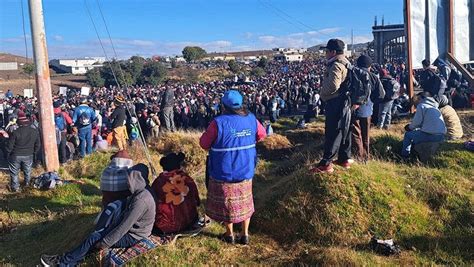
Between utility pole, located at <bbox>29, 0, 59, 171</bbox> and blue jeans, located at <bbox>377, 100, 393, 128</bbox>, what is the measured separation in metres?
7.01

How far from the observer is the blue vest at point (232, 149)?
4.57 metres

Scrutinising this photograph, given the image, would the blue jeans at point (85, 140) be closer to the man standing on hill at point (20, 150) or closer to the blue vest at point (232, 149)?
the man standing on hill at point (20, 150)

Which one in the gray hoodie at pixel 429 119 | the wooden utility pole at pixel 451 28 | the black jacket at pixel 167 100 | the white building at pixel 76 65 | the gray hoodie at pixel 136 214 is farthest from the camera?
the white building at pixel 76 65

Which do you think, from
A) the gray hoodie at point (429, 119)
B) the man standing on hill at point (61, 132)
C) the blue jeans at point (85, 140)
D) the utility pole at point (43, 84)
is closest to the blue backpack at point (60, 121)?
the man standing on hill at point (61, 132)

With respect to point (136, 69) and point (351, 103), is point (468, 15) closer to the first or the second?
point (351, 103)

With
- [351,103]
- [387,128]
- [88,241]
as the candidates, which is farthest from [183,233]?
[387,128]

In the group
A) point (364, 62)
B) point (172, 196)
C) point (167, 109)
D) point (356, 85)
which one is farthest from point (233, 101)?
point (167, 109)

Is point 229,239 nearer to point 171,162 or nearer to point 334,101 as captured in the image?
point 171,162

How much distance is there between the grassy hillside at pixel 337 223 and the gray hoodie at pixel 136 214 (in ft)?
0.89

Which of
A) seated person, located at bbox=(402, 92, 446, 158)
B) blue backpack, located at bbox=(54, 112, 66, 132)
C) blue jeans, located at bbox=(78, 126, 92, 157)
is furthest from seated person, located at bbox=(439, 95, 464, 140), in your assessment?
blue backpack, located at bbox=(54, 112, 66, 132)

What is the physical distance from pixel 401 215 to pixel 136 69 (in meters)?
57.6

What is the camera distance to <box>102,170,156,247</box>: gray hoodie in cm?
441

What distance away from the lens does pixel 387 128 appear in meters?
10.6

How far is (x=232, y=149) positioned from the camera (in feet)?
15.1
